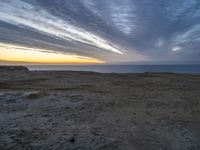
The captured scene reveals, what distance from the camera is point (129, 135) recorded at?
4.52 meters

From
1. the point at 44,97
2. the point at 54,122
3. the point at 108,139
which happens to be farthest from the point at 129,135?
the point at 44,97

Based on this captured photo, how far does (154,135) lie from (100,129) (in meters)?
1.49

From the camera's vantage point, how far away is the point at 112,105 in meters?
7.20

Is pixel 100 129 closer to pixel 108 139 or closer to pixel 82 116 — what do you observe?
pixel 108 139

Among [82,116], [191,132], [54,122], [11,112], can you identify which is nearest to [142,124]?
[191,132]

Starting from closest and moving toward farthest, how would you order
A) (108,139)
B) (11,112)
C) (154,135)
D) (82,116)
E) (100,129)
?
(108,139) → (154,135) → (100,129) → (82,116) → (11,112)

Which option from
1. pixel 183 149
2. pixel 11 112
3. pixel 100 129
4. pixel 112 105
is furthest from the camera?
pixel 112 105

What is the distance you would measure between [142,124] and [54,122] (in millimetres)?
2773

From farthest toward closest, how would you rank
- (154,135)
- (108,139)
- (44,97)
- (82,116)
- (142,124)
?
(44,97), (82,116), (142,124), (154,135), (108,139)

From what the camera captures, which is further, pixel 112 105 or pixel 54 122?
pixel 112 105

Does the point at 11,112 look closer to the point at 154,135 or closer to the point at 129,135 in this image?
the point at 129,135

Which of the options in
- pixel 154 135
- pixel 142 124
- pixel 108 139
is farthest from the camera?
pixel 142 124

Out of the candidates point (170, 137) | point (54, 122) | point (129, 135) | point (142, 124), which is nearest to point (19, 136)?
point (54, 122)

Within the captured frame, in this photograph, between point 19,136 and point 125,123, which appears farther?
point 125,123
